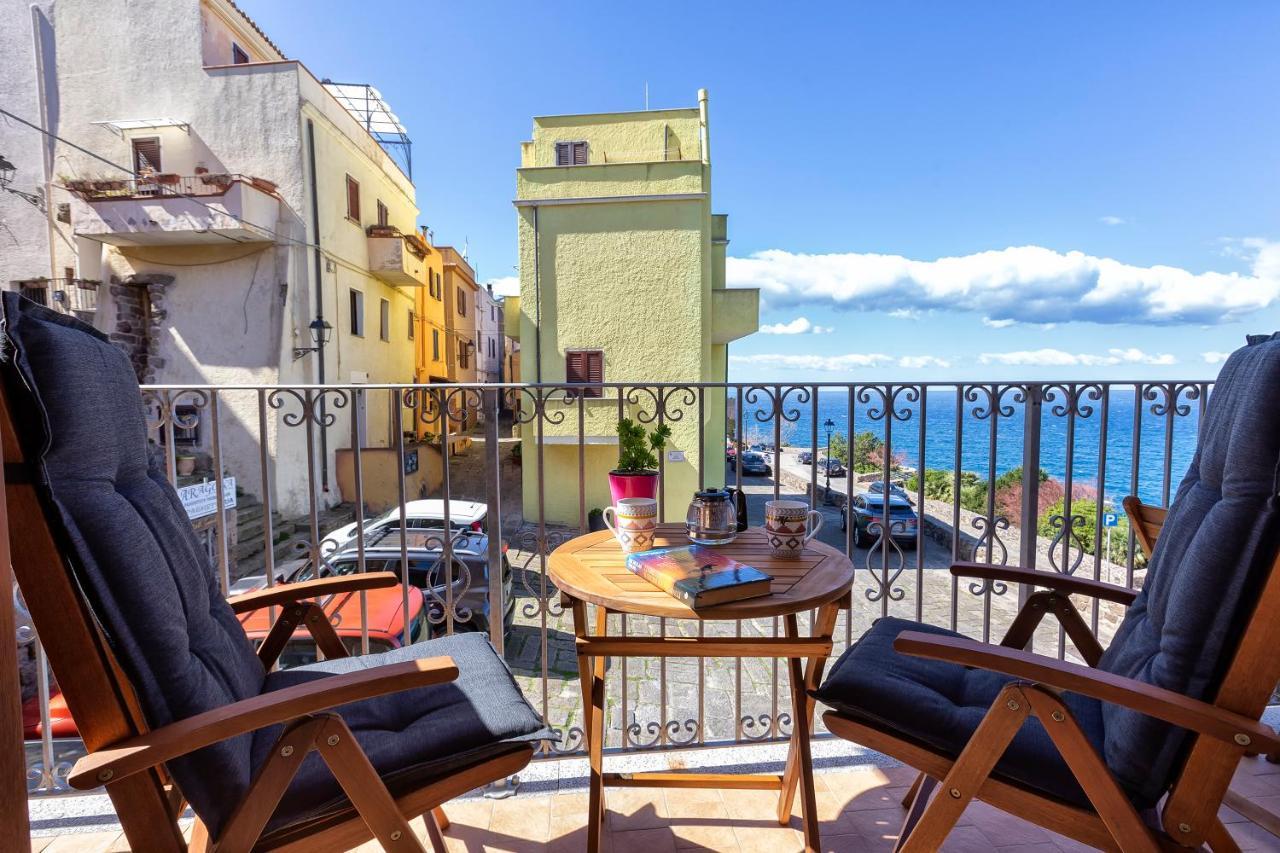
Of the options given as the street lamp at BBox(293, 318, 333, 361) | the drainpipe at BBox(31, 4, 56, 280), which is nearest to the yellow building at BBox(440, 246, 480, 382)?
the street lamp at BBox(293, 318, 333, 361)

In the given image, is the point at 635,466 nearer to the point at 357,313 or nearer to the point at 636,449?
the point at 636,449

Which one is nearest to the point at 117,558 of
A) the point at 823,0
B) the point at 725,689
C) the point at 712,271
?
the point at 725,689

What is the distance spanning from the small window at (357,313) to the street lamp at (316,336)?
4.46 feet

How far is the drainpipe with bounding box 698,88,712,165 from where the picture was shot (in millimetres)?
12023

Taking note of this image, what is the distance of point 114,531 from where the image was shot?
954mm

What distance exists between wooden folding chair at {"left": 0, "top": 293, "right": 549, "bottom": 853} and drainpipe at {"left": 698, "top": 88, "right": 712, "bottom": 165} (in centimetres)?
1252

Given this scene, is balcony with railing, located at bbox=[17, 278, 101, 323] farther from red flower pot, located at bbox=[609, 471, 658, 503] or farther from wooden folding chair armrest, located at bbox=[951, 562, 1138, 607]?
wooden folding chair armrest, located at bbox=[951, 562, 1138, 607]

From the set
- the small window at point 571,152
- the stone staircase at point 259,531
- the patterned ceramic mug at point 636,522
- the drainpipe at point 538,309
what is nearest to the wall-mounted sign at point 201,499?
the patterned ceramic mug at point 636,522

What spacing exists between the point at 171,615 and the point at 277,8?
530cm

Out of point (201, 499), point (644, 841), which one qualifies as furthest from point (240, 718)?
point (201, 499)

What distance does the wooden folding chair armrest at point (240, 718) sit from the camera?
0.82 metres

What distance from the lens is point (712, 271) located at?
12.5 m

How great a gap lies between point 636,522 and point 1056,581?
3.57 ft

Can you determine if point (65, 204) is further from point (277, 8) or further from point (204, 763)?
point (204, 763)
